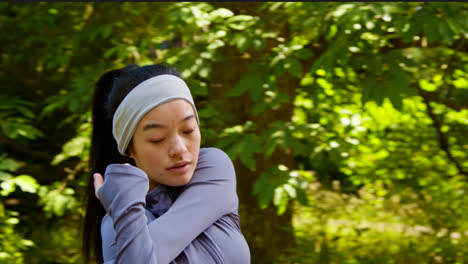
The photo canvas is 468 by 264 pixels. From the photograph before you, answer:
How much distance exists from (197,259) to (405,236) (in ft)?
13.1

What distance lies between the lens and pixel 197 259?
1.30 metres

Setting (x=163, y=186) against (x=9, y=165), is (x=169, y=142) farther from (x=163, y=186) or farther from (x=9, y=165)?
(x=9, y=165)

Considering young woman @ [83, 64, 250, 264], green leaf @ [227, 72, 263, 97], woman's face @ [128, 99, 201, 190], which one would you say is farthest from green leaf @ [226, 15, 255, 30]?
woman's face @ [128, 99, 201, 190]

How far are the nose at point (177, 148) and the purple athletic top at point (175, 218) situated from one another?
0.30 ft

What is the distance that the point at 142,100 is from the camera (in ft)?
4.33

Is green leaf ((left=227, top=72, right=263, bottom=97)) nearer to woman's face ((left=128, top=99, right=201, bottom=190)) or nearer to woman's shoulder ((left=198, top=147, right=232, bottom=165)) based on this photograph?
woman's shoulder ((left=198, top=147, right=232, bottom=165))

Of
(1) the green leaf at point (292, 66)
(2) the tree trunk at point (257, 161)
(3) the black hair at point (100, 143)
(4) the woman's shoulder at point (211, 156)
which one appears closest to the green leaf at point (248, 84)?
(1) the green leaf at point (292, 66)

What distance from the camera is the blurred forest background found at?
3250 millimetres

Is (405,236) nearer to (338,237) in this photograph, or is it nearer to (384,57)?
(338,237)

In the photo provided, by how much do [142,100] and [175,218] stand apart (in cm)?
31

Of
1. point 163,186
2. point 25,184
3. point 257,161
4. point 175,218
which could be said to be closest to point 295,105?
point 257,161

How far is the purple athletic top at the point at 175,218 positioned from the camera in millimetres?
1207

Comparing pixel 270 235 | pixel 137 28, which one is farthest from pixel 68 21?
pixel 270 235

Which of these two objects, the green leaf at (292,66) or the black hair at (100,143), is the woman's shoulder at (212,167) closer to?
the black hair at (100,143)
